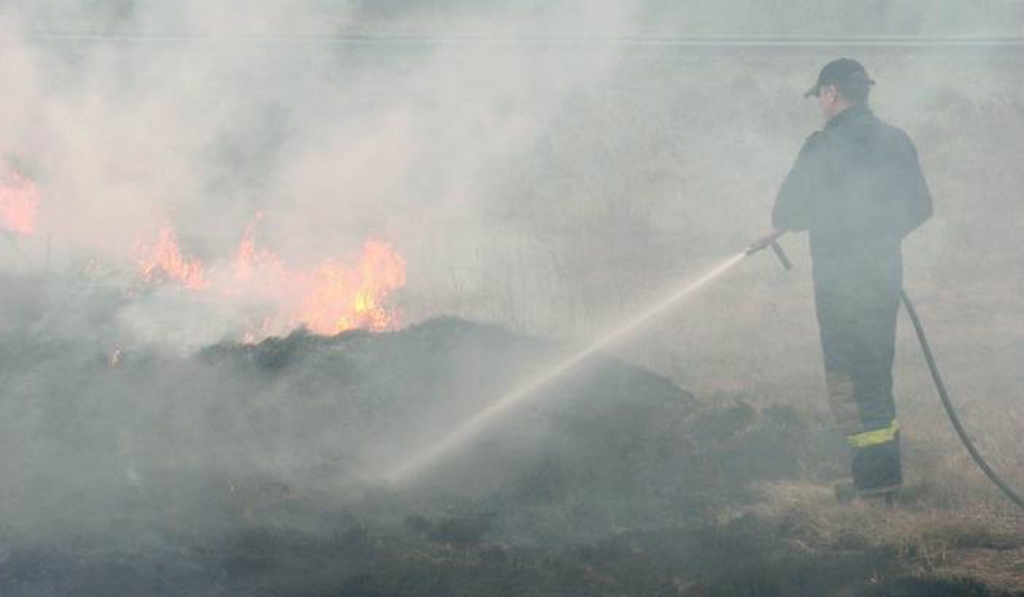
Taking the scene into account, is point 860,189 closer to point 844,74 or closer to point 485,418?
point 844,74

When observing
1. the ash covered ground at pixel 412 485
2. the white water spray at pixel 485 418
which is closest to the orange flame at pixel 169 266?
the ash covered ground at pixel 412 485

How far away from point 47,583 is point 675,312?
6.04 meters

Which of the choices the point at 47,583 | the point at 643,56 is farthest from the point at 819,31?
the point at 47,583

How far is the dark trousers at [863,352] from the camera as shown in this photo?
495 cm

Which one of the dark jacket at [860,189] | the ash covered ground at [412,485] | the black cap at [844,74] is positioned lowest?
the ash covered ground at [412,485]

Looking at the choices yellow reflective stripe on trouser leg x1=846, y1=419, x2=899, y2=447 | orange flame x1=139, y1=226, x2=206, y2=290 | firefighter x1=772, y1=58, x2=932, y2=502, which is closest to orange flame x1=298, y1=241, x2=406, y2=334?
orange flame x1=139, y1=226, x2=206, y2=290

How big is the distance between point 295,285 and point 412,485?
2.92 m

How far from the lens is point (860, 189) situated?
16.8ft

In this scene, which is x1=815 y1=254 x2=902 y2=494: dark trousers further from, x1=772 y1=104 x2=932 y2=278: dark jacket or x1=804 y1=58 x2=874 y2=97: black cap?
x1=804 y1=58 x2=874 y2=97: black cap

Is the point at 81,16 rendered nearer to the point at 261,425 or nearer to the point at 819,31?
the point at 261,425

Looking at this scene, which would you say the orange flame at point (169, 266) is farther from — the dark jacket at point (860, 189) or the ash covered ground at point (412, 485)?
the dark jacket at point (860, 189)

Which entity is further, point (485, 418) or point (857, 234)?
point (485, 418)

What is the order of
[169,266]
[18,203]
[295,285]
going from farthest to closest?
[18,203] → [169,266] → [295,285]

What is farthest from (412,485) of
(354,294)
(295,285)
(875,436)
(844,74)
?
(844,74)
